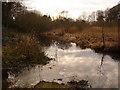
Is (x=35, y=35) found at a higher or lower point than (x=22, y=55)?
higher

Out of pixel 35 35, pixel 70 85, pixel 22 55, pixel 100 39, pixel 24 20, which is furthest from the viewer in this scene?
pixel 24 20

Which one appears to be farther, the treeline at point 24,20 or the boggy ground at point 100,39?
the treeline at point 24,20

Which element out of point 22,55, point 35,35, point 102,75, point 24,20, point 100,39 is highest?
point 24,20

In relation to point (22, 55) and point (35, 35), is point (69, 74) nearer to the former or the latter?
point (22, 55)

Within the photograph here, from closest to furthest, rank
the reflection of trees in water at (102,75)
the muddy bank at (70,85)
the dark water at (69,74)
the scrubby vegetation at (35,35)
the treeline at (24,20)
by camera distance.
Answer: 1. the muddy bank at (70,85)
2. the dark water at (69,74)
3. the reflection of trees in water at (102,75)
4. the scrubby vegetation at (35,35)
5. the treeline at (24,20)

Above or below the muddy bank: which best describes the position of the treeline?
above

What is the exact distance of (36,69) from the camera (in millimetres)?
13781

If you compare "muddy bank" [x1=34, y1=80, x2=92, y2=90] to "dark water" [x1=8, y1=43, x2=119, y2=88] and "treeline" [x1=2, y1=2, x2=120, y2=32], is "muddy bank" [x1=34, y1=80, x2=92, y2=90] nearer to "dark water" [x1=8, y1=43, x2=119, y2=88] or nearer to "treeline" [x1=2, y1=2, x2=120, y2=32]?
"dark water" [x1=8, y1=43, x2=119, y2=88]

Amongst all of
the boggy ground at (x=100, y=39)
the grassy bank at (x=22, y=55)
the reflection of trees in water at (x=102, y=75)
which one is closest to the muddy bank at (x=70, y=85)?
the reflection of trees in water at (x=102, y=75)

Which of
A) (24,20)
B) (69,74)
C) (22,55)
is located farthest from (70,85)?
(24,20)

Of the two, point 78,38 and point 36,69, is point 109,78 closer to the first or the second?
point 36,69

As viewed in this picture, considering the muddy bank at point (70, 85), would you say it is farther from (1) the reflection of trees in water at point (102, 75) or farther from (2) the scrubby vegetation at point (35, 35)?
(1) the reflection of trees in water at point (102, 75)

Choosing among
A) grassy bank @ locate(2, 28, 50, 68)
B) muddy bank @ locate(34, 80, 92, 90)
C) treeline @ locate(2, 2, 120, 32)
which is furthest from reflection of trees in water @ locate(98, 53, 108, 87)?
treeline @ locate(2, 2, 120, 32)

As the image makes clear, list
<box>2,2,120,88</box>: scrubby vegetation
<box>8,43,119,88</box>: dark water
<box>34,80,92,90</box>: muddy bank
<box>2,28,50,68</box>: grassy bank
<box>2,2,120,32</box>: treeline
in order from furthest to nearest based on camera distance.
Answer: <box>2,2,120,32</box>: treeline < <box>2,2,120,88</box>: scrubby vegetation < <box>2,28,50,68</box>: grassy bank < <box>8,43,119,88</box>: dark water < <box>34,80,92,90</box>: muddy bank
